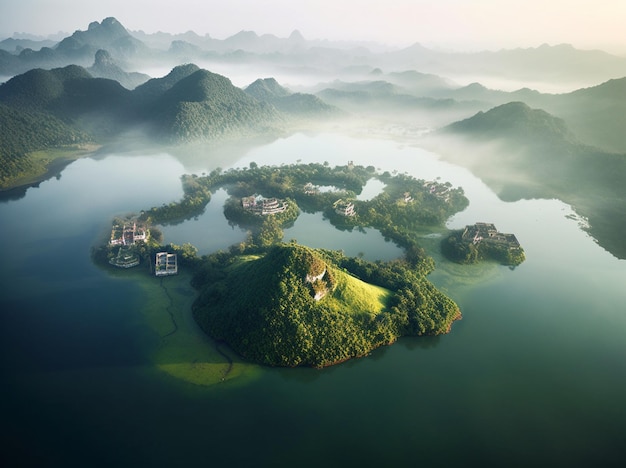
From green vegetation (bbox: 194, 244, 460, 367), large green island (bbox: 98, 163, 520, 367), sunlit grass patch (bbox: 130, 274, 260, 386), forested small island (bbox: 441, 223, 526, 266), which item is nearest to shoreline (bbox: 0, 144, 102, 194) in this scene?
large green island (bbox: 98, 163, 520, 367)

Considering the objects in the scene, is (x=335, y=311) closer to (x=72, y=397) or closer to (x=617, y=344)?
(x=72, y=397)

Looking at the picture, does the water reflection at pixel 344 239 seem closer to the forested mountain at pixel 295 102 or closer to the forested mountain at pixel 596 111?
the forested mountain at pixel 596 111

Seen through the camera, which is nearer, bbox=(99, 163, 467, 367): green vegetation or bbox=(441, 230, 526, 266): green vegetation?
bbox=(99, 163, 467, 367): green vegetation

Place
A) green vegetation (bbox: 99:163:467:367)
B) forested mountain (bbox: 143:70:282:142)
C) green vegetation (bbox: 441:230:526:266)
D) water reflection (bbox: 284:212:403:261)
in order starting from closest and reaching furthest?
green vegetation (bbox: 99:163:467:367), green vegetation (bbox: 441:230:526:266), water reflection (bbox: 284:212:403:261), forested mountain (bbox: 143:70:282:142)

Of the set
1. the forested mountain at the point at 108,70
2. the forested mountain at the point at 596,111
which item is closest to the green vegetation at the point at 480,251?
the forested mountain at the point at 596,111

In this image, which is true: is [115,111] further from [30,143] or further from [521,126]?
[521,126]

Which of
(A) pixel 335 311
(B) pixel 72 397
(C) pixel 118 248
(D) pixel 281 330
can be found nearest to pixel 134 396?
(B) pixel 72 397

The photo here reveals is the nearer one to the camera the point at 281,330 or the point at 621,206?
the point at 281,330

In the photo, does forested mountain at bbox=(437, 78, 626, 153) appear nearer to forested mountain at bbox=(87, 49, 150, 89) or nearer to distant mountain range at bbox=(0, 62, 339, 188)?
distant mountain range at bbox=(0, 62, 339, 188)
